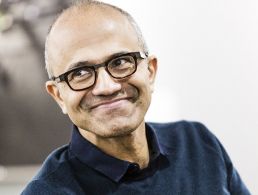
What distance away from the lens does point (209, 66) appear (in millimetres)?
1709

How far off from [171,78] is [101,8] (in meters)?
0.70

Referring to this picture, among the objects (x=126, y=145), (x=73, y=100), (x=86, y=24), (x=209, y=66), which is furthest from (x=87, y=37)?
(x=209, y=66)

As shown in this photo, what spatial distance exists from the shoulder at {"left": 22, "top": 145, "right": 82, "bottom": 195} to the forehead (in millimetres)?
257

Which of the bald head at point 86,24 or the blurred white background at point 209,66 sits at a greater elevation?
the bald head at point 86,24

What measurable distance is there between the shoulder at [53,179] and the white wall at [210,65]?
70 centimetres

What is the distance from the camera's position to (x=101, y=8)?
1.09 m

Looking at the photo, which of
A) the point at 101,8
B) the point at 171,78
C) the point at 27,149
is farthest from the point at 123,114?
the point at 27,149

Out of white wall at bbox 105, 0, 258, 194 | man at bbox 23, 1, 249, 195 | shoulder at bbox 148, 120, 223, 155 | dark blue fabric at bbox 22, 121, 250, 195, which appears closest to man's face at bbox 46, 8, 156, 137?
man at bbox 23, 1, 249, 195

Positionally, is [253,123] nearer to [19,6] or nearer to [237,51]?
Result: [237,51]

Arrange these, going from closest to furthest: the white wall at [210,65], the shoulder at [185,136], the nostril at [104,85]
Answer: the nostril at [104,85], the shoulder at [185,136], the white wall at [210,65]

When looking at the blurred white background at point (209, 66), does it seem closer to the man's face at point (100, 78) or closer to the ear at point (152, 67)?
the ear at point (152, 67)

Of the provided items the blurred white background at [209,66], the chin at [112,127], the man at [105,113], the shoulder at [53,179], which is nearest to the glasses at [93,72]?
the man at [105,113]

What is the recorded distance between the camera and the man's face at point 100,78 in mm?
1022

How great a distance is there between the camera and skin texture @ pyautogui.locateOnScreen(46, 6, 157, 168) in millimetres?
1024
